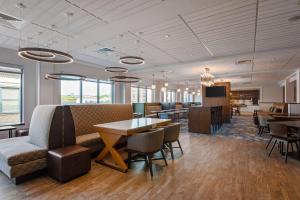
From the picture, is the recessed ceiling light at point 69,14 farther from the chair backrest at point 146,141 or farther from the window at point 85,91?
the window at point 85,91

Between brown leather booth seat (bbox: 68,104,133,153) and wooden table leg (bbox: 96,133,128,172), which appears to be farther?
brown leather booth seat (bbox: 68,104,133,153)

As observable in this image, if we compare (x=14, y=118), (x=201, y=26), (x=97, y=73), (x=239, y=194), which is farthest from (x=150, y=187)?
(x=97, y=73)

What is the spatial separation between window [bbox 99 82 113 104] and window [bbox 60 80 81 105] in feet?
4.35

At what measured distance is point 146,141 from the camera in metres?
2.95

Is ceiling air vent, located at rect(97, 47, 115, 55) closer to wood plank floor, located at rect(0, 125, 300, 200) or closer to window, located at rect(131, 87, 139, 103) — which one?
wood plank floor, located at rect(0, 125, 300, 200)

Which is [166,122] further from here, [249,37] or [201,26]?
[249,37]

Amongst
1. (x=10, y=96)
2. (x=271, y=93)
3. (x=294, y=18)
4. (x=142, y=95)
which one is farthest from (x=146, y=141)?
(x=271, y=93)

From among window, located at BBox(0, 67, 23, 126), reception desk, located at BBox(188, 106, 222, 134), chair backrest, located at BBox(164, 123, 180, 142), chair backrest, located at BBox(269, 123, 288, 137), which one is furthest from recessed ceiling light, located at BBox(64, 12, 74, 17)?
reception desk, located at BBox(188, 106, 222, 134)

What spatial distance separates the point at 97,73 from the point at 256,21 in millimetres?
7149

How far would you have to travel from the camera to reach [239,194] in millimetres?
2398

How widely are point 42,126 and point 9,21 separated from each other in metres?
2.58

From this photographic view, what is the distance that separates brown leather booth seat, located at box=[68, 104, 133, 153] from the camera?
149 inches

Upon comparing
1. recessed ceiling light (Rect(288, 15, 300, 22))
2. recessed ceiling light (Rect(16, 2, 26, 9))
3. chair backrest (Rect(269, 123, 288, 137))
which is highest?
recessed ceiling light (Rect(288, 15, 300, 22))

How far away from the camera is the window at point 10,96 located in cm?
559
